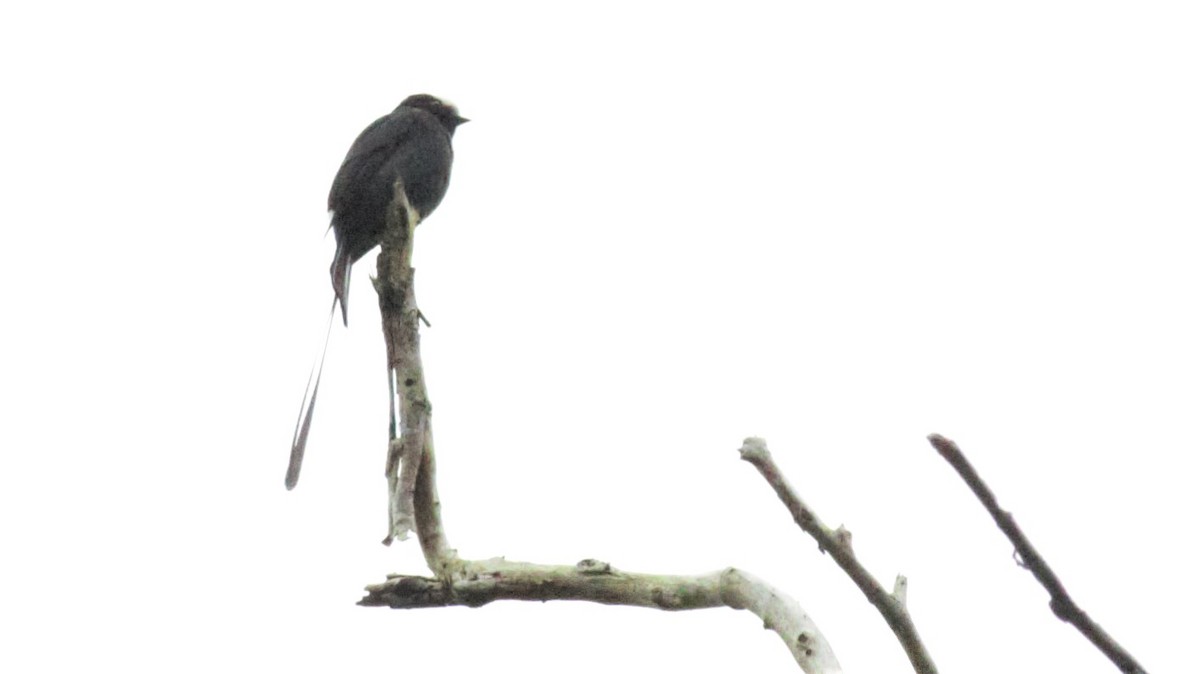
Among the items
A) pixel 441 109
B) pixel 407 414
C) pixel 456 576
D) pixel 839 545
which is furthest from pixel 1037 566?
pixel 441 109

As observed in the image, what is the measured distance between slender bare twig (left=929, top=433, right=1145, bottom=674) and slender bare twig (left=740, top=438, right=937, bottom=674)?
0.64 metres

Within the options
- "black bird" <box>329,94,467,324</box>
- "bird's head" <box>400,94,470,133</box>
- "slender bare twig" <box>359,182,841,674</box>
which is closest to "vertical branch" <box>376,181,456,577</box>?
"slender bare twig" <box>359,182,841,674</box>

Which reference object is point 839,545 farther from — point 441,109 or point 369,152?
point 441,109

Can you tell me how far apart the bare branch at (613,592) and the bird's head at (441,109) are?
208 inches

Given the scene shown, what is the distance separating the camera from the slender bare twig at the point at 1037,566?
1377mm

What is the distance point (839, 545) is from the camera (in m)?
2.15

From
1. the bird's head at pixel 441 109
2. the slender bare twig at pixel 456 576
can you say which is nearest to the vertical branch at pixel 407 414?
the slender bare twig at pixel 456 576

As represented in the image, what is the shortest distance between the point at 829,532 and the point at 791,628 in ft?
1.56

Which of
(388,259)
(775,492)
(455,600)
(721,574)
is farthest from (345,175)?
(775,492)

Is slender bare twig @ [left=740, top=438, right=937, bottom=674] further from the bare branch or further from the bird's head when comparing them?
the bird's head

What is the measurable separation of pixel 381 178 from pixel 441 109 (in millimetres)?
1495

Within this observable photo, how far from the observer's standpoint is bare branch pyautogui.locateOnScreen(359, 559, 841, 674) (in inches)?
101

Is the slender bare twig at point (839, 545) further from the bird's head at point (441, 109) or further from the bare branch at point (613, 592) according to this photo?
the bird's head at point (441, 109)

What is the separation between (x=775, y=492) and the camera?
2.20 metres
